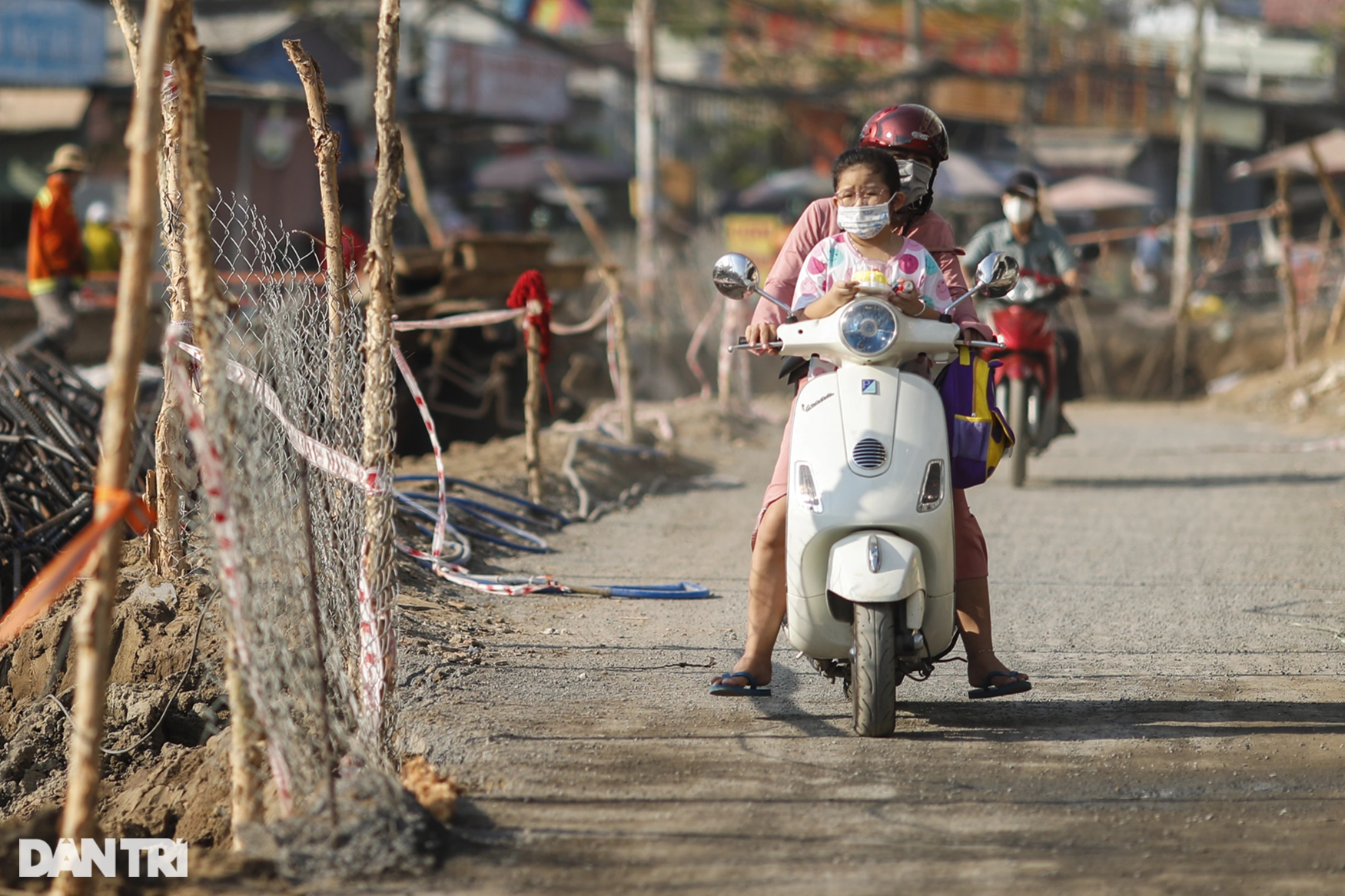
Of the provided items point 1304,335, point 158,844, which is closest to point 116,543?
point 158,844

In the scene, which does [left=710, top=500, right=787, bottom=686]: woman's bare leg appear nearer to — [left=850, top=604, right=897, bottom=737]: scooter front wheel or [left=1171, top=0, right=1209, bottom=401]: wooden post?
[left=850, top=604, right=897, bottom=737]: scooter front wheel

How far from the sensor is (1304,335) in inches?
739

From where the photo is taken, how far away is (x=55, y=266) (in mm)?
11766

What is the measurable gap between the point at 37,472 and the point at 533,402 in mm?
2521

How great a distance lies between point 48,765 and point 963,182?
80.6ft

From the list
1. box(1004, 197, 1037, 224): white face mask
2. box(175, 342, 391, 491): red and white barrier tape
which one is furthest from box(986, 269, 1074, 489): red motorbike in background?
box(175, 342, 391, 491): red and white barrier tape

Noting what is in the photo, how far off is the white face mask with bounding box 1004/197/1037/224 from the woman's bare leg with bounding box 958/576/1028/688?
5.10 meters

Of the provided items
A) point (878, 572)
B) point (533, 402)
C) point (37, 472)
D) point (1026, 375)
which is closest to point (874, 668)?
point (878, 572)

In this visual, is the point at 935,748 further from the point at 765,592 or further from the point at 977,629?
the point at 765,592

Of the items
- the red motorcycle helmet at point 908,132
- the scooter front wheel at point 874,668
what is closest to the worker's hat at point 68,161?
the red motorcycle helmet at point 908,132

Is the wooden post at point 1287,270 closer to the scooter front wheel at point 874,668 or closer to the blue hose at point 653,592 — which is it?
the blue hose at point 653,592

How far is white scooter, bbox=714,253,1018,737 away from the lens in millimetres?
4070

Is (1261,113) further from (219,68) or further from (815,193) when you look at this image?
(219,68)

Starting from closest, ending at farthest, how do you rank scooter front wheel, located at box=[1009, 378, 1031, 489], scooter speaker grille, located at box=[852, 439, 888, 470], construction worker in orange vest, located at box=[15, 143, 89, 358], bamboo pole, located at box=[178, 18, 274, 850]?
bamboo pole, located at box=[178, 18, 274, 850] < scooter speaker grille, located at box=[852, 439, 888, 470] < scooter front wheel, located at box=[1009, 378, 1031, 489] < construction worker in orange vest, located at box=[15, 143, 89, 358]
